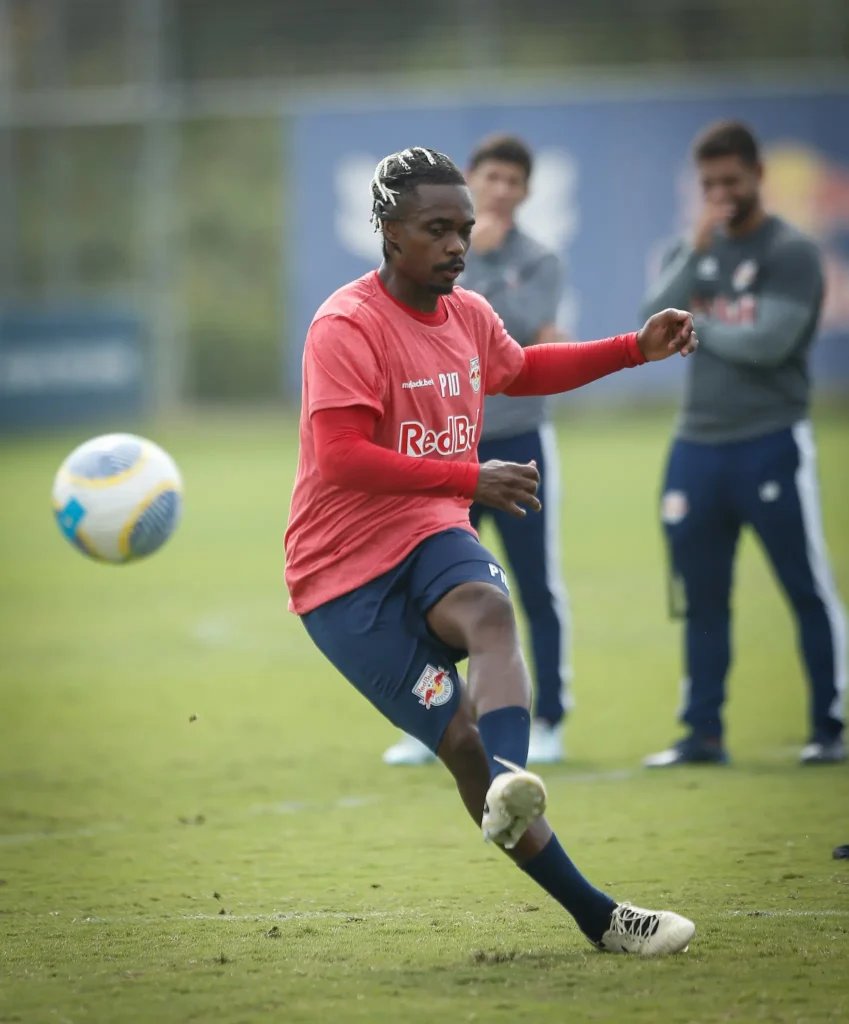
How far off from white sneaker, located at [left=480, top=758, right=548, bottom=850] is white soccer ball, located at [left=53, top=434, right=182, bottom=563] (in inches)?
105

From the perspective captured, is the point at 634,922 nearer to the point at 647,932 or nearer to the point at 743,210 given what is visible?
the point at 647,932

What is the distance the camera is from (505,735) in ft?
14.8

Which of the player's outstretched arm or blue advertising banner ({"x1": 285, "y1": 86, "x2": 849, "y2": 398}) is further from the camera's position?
blue advertising banner ({"x1": 285, "y1": 86, "x2": 849, "y2": 398})

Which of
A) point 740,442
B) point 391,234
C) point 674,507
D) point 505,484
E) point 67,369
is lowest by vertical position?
point 67,369

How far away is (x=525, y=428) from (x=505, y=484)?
3.08 metres

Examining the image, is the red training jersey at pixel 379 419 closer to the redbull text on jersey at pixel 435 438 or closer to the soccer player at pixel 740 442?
the redbull text on jersey at pixel 435 438

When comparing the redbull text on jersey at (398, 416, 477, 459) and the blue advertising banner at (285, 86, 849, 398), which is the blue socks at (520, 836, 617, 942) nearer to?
the redbull text on jersey at (398, 416, 477, 459)

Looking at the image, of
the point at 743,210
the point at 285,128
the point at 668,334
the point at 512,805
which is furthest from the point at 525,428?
the point at 285,128

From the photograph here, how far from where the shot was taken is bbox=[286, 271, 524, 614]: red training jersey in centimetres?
473

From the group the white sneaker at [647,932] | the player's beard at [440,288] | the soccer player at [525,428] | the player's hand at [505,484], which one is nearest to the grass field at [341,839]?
the white sneaker at [647,932]

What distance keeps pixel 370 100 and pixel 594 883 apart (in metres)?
23.2

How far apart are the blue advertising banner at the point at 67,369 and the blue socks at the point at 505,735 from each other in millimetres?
21623

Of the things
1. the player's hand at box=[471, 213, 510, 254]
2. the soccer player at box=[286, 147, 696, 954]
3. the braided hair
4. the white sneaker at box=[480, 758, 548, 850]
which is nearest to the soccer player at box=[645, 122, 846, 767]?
the player's hand at box=[471, 213, 510, 254]

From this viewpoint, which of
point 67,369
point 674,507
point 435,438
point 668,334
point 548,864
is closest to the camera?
point 548,864
